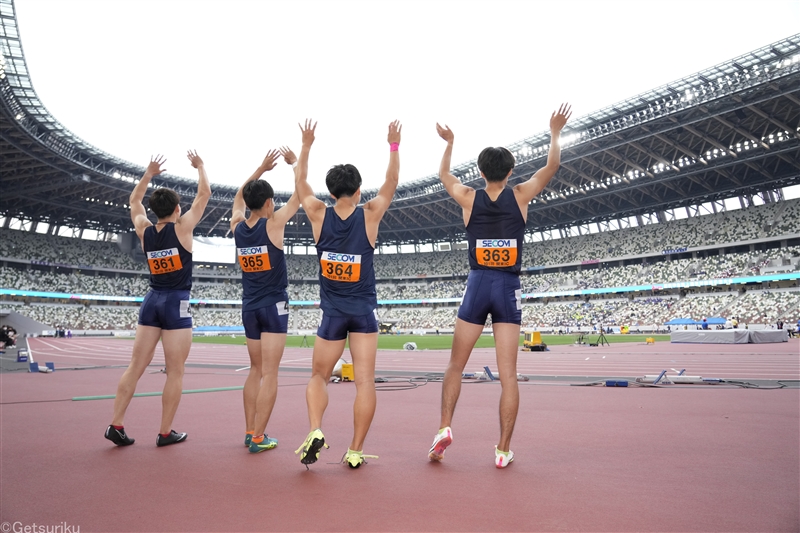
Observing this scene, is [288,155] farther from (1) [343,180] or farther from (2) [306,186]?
(1) [343,180]

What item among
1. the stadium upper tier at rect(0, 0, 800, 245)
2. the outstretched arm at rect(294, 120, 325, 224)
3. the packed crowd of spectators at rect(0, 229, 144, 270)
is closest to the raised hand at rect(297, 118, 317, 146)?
the outstretched arm at rect(294, 120, 325, 224)


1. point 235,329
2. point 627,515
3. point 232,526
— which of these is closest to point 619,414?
point 627,515

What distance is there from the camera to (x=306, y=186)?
4.20m

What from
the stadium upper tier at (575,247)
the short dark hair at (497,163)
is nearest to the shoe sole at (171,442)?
the short dark hair at (497,163)

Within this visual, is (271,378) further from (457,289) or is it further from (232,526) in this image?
(457,289)

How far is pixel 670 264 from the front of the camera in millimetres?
56000

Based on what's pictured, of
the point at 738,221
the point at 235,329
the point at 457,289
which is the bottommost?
the point at 235,329

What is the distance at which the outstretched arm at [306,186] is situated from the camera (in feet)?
13.2

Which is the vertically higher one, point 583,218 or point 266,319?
point 583,218

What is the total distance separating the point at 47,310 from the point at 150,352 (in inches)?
2531

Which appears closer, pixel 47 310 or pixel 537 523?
pixel 537 523

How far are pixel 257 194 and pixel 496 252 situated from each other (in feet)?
7.40

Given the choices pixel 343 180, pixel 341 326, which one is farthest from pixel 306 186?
pixel 341 326

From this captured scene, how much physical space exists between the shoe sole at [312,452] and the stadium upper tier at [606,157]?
3117 cm
